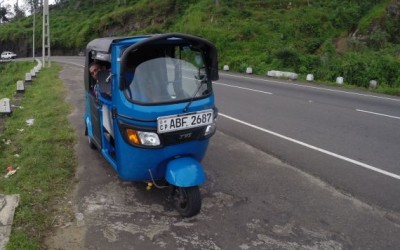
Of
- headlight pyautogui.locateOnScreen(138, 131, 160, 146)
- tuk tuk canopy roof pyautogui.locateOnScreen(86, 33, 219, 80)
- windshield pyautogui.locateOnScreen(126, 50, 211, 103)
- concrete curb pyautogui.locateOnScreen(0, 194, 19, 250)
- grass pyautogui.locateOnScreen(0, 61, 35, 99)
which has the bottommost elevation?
grass pyautogui.locateOnScreen(0, 61, 35, 99)

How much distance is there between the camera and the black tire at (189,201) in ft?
14.5

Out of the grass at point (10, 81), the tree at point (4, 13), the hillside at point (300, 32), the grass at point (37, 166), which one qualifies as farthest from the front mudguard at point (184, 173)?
the tree at point (4, 13)

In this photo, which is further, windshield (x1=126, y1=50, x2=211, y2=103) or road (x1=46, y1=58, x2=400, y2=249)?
windshield (x1=126, y1=50, x2=211, y2=103)

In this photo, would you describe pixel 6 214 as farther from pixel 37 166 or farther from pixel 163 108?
pixel 163 108

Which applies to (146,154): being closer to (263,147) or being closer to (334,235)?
(334,235)

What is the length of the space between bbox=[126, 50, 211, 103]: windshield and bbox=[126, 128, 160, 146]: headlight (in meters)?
0.37

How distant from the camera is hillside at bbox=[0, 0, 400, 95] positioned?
800 inches

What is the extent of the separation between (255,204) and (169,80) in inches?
75.3

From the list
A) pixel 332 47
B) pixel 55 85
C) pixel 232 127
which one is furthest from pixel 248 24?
pixel 232 127

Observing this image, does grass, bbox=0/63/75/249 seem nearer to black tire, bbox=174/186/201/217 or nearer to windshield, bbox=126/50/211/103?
black tire, bbox=174/186/201/217

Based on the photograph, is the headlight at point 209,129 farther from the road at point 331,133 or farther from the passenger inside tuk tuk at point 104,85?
the road at point 331,133

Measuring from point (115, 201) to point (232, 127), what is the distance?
4.58 meters

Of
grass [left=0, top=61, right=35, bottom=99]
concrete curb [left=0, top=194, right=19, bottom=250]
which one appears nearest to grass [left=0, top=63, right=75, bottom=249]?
concrete curb [left=0, top=194, right=19, bottom=250]

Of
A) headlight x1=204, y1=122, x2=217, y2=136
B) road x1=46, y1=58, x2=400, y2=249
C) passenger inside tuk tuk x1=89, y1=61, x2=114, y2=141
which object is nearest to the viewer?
road x1=46, y1=58, x2=400, y2=249
